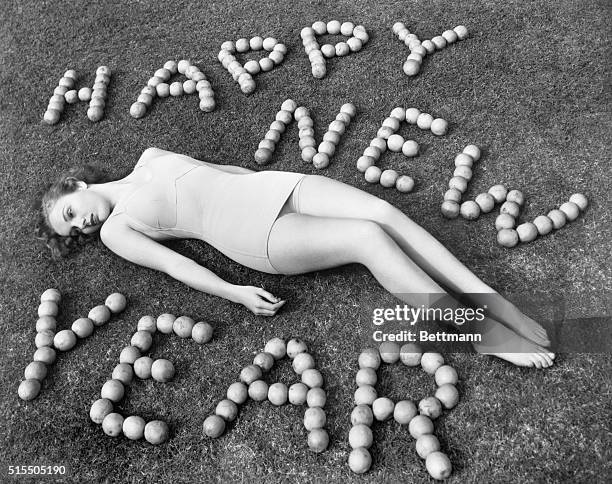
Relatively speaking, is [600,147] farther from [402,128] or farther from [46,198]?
[46,198]

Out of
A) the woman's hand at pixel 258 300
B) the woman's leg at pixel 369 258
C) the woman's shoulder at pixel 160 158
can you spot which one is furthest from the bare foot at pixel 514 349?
the woman's shoulder at pixel 160 158

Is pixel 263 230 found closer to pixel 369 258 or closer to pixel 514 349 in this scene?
pixel 369 258

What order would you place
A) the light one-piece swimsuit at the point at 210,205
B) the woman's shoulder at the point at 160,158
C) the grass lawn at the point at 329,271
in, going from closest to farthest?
1. the grass lawn at the point at 329,271
2. the light one-piece swimsuit at the point at 210,205
3. the woman's shoulder at the point at 160,158

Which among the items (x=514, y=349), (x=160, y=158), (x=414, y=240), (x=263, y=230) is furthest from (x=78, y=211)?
(x=514, y=349)

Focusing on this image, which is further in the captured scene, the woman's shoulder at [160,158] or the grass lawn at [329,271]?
the woman's shoulder at [160,158]

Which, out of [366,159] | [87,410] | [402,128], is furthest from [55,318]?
[402,128]

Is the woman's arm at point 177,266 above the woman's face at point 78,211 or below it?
below

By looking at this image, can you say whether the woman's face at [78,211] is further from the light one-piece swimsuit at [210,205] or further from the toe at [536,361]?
the toe at [536,361]
